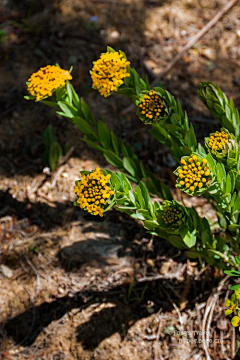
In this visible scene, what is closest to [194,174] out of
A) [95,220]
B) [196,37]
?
[95,220]

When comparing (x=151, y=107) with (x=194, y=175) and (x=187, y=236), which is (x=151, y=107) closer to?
(x=194, y=175)

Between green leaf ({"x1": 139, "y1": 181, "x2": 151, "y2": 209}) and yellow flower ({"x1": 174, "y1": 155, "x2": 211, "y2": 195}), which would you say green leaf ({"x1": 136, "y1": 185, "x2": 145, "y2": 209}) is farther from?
yellow flower ({"x1": 174, "y1": 155, "x2": 211, "y2": 195})

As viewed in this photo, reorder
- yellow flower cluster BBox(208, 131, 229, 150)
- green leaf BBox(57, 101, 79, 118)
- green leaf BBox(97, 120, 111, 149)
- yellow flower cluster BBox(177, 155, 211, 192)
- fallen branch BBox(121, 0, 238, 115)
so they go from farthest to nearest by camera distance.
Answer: fallen branch BBox(121, 0, 238, 115), green leaf BBox(97, 120, 111, 149), green leaf BBox(57, 101, 79, 118), yellow flower cluster BBox(208, 131, 229, 150), yellow flower cluster BBox(177, 155, 211, 192)

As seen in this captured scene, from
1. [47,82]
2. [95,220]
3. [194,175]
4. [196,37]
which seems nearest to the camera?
[194,175]

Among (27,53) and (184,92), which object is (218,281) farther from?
(27,53)

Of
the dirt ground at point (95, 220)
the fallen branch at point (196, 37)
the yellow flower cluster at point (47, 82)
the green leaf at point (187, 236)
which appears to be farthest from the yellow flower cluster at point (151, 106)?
the fallen branch at point (196, 37)

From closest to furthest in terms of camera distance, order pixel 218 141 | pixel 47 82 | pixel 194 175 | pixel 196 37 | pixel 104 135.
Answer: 1. pixel 194 175
2. pixel 218 141
3. pixel 47 82
4. pixel 104 135
5. pixel 196 37

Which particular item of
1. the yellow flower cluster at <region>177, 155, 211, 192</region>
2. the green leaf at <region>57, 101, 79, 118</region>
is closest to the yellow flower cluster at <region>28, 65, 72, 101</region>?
the green leaf at <region>57, 101, 79, 118</region>

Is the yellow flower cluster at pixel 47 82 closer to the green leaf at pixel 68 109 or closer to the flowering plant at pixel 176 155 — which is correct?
the flowering plant at pixel 176 155
